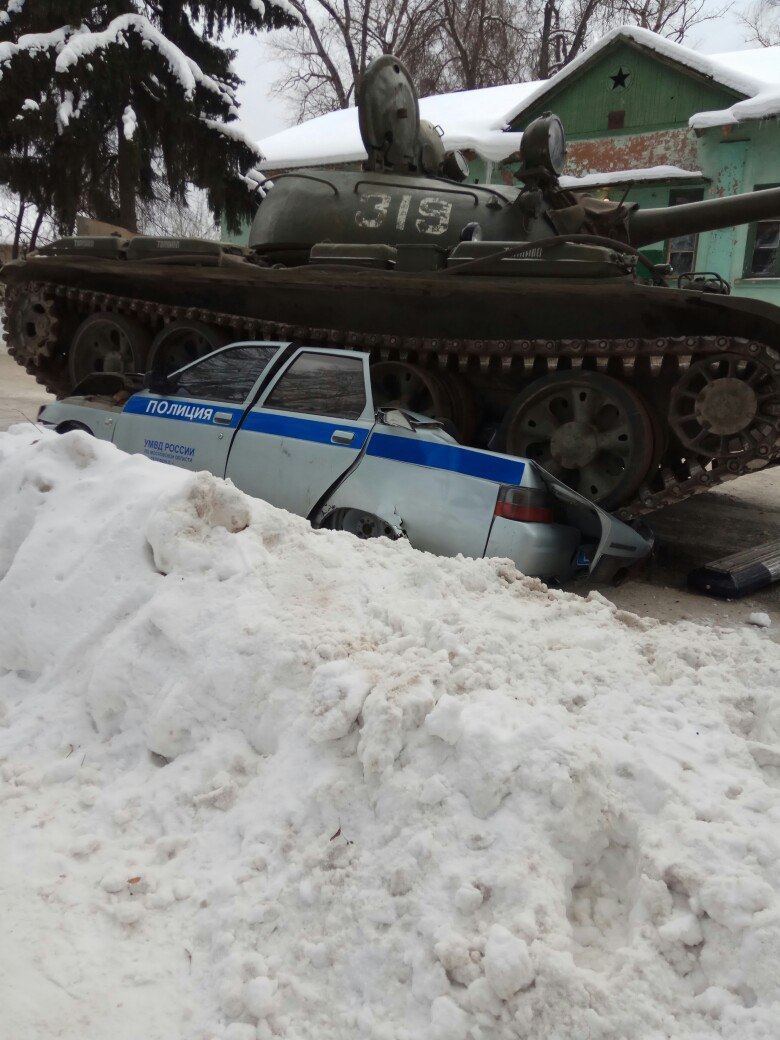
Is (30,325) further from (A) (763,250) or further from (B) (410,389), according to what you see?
(A) (763,250)

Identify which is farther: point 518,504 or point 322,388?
point 322,388

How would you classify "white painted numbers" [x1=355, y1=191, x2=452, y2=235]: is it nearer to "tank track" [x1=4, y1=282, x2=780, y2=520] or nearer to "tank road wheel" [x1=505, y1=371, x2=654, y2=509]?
"tank track" [x1=4, y1=282, x2=780, y2=520]

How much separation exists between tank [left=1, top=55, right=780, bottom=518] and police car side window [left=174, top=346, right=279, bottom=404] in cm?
154

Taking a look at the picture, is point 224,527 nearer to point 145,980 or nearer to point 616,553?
point 145,980

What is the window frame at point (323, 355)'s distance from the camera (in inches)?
222

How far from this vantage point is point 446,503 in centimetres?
517

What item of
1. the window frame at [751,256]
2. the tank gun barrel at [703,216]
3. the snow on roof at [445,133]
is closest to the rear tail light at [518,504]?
the tank gun barrel at [703,216]

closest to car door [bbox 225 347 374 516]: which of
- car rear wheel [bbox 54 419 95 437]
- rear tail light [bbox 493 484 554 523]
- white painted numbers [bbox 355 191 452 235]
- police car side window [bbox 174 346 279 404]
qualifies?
police car side window [bbox 174 346 279 404]

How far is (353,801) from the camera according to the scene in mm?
2572

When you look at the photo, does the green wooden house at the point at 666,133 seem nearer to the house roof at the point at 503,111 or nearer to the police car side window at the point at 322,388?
the house roof at the point at 503,111

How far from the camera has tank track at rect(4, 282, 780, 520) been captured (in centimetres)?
639

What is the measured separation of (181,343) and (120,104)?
10.3m

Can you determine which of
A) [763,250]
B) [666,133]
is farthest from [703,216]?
[666,133]

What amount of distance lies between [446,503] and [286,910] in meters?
3.11
